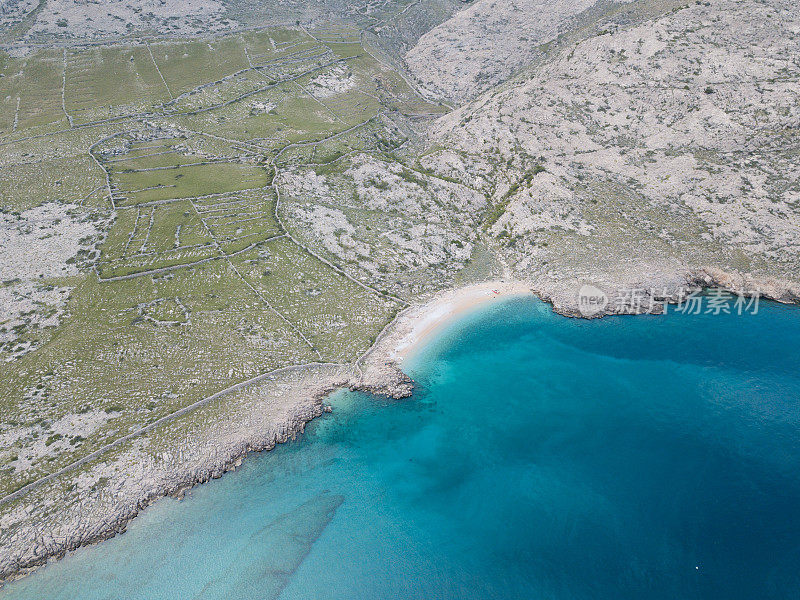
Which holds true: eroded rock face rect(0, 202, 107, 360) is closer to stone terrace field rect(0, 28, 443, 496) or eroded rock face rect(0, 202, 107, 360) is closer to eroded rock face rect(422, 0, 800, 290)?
stone terrace field rect(0, 28, 443, 496)

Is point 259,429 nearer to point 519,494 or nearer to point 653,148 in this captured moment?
point 519,494

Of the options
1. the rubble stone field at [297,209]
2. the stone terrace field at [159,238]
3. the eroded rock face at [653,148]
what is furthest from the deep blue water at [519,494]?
the eroded rock face at [653,148]

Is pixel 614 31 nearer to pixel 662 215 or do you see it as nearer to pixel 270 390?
pixel 662 215

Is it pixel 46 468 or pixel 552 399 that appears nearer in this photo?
pixel 46 468

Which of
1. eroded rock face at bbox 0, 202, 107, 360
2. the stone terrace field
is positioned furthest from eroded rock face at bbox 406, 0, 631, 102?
eroded rock face at bbox 0, 202, 107, 360

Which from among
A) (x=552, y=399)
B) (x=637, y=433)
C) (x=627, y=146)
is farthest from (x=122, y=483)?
(x=627, y=146)

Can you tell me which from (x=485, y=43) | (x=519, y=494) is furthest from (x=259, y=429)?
(x=485, y=43)
